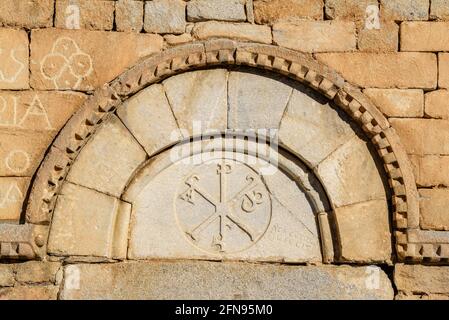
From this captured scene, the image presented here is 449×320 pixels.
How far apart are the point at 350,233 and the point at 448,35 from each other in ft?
4.97

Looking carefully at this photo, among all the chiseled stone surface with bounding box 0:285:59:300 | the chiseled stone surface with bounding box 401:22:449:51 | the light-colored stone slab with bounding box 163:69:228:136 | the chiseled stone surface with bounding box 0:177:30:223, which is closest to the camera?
the chiseled stone surface with bounding box 0:285:59:300

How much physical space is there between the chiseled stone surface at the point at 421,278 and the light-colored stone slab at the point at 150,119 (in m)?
1.72

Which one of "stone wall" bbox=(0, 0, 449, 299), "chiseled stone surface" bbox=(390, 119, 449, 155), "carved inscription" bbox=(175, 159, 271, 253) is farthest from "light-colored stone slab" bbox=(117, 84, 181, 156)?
"chiseled stone surface" bbox=(390, 119, 449, 155)

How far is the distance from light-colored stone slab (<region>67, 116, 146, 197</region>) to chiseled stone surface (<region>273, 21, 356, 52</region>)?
3.96 ft

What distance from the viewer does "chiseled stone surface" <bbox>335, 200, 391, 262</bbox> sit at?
6.16 m

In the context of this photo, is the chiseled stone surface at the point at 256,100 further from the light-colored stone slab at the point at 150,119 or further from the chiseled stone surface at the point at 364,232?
the chiseled stone surface at the point at 364,232

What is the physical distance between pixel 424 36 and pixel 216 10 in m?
1.42

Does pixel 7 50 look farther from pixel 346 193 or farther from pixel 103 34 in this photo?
pixel 346 193

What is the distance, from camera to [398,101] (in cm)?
632

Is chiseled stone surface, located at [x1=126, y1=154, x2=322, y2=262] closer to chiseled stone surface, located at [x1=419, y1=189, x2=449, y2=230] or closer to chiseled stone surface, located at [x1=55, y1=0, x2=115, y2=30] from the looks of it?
chiseled stone surface, located at [x1=419, y1=189, x2=449, y2=230]

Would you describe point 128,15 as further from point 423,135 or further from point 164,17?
point 423,135

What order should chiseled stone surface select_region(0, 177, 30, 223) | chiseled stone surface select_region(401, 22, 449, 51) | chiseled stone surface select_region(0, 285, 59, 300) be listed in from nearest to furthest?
chiseled stone surface select_region(0, 285, 59, 300) → chiseled stone surface select_region(0, 177, 30, 223) → chiseled stone surface select_region(401, 22, 449, 51)

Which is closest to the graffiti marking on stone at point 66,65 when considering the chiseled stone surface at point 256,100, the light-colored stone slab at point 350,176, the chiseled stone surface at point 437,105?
the chiseled stone surface at point 256,100

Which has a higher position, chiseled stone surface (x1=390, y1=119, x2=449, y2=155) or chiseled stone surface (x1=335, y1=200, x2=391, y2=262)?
chiseled stone surface (x1=390, y1=119, x2=449, y2=155)
